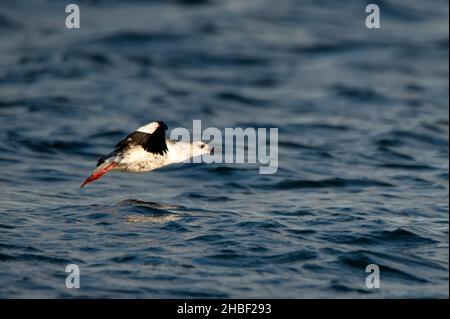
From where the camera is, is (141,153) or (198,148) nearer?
(141,153)

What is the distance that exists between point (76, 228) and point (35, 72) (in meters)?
12.6

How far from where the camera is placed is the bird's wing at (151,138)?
12.1 metres

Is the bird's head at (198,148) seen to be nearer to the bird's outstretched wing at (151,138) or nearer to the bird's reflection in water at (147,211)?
the bird's reflection in water at (147,211)

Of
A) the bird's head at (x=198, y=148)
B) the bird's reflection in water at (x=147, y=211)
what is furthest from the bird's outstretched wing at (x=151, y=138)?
the bird's head at (x=198, y=148)

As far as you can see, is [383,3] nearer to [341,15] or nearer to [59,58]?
[341,15]

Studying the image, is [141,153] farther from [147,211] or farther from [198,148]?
[198,148]

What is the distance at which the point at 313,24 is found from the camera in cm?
3041

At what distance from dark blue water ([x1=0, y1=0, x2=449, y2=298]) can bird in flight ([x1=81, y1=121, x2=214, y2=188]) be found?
0.59 metres

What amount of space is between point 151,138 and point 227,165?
4125mm

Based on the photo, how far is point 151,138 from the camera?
39.8 feet

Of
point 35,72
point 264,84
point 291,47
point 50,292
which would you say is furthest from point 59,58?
point 50,292

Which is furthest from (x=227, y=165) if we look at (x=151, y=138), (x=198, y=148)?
(x=151, y=138)

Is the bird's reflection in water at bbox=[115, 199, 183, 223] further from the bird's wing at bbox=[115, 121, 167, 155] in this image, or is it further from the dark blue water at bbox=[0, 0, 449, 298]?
the bird's wing at bbox=[115, 121, 167, 155]

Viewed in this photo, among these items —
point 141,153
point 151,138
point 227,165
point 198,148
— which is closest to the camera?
point 151,138
